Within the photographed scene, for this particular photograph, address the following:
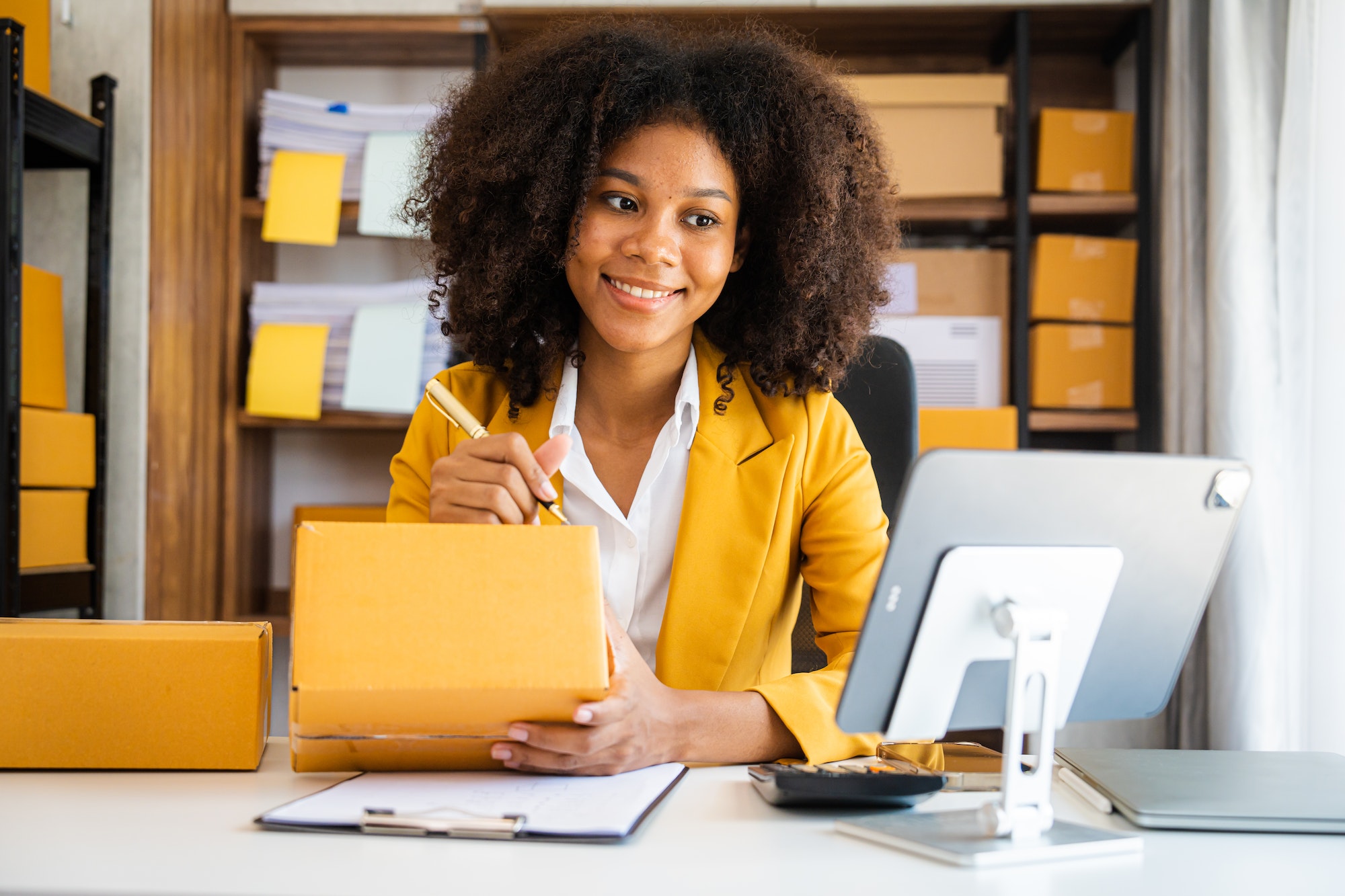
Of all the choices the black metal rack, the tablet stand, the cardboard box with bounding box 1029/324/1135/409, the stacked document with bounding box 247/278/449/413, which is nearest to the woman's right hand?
the tablet stand

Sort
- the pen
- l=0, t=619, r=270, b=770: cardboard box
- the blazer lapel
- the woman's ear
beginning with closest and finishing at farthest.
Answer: l=0, t=619, r=270, b=770: cardboard box, the pen, the blazer lapel, the woman's ear

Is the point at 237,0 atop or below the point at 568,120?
atop

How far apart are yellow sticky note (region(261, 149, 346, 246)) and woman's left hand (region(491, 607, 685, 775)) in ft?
5.05

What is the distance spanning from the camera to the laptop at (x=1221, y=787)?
26.3 inches

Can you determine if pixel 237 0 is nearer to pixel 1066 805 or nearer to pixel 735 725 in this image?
pixel 735 725

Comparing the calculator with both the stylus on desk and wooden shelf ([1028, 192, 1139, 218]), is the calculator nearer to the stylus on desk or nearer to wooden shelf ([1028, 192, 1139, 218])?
the stylus on desk

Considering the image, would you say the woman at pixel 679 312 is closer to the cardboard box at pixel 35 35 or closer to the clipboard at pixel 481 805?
the clipboard at pixel 481 805

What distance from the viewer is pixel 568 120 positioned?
116 cm

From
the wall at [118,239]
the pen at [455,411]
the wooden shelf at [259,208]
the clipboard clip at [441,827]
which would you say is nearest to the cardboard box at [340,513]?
the wall at [118,239]

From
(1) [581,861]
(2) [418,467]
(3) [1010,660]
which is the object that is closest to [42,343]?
(2) [418,467]

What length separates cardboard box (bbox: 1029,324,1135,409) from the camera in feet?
6.72

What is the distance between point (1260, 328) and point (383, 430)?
1.74 m

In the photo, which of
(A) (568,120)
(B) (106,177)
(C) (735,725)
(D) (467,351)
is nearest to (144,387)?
(B) (106,177)

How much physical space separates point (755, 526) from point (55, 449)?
4.40 ft
